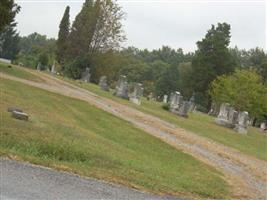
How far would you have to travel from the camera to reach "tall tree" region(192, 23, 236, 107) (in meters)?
72.2

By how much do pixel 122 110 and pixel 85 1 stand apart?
4372cm

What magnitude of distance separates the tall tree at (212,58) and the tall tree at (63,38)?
56.6ft

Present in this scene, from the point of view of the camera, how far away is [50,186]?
28.6 feet

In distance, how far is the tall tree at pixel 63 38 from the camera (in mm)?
70688

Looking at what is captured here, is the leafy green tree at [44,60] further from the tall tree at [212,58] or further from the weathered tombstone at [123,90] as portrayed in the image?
the weathered tombstone at [123,90]

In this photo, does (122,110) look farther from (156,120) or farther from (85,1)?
(85,1)

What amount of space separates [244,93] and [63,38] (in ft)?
91.0

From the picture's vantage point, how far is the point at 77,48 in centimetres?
6681

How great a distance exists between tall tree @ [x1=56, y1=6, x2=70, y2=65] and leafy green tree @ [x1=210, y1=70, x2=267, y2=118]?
2113cm

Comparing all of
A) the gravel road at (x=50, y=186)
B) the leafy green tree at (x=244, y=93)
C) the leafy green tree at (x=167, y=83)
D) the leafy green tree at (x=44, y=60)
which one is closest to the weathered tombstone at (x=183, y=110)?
the leafy green tree at (x=244, y=93)

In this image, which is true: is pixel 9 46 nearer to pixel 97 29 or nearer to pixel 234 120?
pixel 97 29

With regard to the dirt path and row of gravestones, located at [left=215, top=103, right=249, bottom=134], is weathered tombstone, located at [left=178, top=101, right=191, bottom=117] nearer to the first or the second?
row of gravestones, located at [left=215, top=103, right=249, bottom=134]

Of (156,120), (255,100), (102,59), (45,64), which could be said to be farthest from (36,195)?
(45,64)

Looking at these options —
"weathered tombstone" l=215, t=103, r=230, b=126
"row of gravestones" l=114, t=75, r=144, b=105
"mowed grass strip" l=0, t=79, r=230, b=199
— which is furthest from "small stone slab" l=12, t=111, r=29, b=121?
"weathered tombstone" l=215, t=103, r=230, b=126
